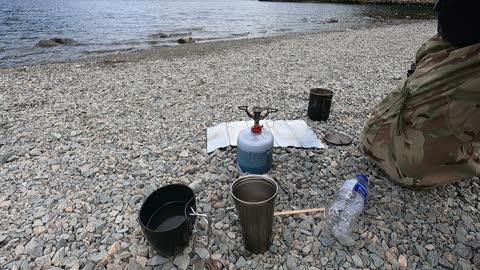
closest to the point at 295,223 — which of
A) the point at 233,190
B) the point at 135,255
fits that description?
the point at 233,190

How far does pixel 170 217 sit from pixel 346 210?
166cm

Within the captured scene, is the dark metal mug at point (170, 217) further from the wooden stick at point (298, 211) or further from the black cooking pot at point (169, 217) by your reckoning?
the wooden stick at point (298, 211)

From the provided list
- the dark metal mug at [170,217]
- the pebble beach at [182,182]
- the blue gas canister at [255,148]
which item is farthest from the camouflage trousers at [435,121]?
the dark metal mug at [170,217]

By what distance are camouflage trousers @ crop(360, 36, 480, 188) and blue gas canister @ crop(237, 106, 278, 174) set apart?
120 cm

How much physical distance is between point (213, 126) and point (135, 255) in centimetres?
258

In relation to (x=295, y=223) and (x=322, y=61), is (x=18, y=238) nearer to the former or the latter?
(x=295, y=223)

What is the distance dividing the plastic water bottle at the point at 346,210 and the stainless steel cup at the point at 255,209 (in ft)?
2.19

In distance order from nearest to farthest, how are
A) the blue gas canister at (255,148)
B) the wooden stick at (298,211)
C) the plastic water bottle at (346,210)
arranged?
the plastic water bottle at (346,210) → the wooden stick at (298,211) → the blue gas canister at (255,148)

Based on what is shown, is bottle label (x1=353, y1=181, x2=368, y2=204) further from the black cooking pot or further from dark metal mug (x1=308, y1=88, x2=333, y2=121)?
dark metal mug (x1=308, y1=88, x2=333, y2=121)

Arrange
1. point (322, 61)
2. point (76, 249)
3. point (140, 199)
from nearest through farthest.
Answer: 1. point (76, 249)
2. point (140, 199)
3. point (322, 61)

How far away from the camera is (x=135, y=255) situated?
229 cm

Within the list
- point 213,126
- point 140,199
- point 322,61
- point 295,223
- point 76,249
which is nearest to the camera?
point 76,249

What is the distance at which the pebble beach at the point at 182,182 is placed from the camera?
7.53 ft

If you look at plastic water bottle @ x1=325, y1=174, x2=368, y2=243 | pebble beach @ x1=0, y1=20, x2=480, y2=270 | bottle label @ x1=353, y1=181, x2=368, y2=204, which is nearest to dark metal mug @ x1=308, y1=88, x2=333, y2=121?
pebble beach @ x1=0, y1=20, x2=480, y2=270
